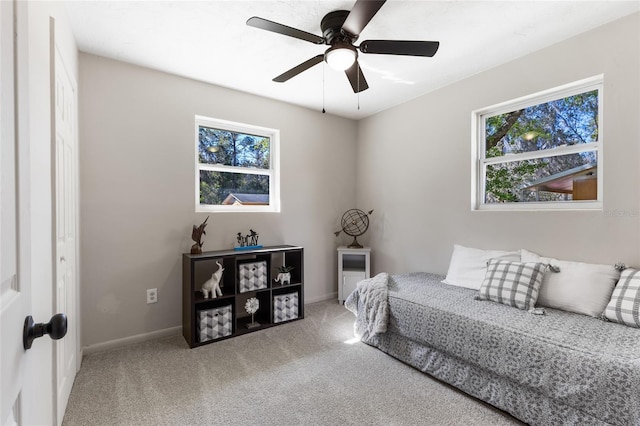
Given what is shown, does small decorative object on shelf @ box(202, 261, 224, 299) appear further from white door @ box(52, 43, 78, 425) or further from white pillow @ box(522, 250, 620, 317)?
white pillow @ box(522, 250, 620, 317)

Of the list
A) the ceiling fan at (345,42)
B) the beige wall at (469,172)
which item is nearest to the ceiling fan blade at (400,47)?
the ceiling fan at (345,42)

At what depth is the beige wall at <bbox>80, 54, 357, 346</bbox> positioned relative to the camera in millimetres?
2496

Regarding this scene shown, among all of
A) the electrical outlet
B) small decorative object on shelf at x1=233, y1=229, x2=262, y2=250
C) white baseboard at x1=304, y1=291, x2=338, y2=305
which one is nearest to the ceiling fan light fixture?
small decorative object on shelf at x1=233, y1=229, x2=262, y2=250

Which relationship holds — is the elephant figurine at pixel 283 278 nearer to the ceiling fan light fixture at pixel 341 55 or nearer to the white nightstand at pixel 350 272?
the white nightstand at pixel 350 272

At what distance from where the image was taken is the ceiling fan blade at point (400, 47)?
6.23ft

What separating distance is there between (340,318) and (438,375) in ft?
4.36

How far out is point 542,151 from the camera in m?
2.61

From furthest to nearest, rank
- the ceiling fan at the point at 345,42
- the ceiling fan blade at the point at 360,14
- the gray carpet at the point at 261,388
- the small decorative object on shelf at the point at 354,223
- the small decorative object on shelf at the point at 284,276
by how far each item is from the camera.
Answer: the small decorative object on shelf at the point at 354,223, the small decorative object on shelf at the point at 284,276, the ceiling fan at the point at 345,42, the gray carpet at the point at 261,388, the ceiling fan blade at the point at 360,14

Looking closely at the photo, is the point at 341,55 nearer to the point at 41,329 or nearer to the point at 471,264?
the point at 41,329

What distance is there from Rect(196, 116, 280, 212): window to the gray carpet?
1.46 metres

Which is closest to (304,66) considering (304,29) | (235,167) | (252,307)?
(304,29)

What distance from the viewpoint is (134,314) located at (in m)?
2.68

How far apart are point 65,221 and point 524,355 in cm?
284

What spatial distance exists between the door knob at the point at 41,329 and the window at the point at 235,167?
2.51m
